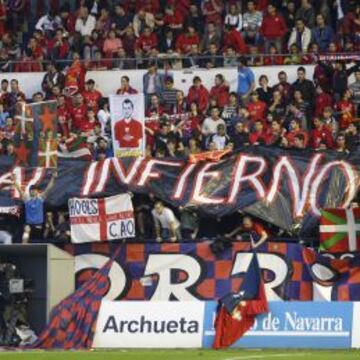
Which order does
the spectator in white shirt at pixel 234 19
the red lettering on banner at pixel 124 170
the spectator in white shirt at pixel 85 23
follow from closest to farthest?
the red lettering on banner at pixel 124 170
the spectator in white shirt at pixel 234 19
the spectator in white shirt at pixel 85 23

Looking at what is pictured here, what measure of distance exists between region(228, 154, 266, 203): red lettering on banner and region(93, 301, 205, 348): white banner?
11.0 ft

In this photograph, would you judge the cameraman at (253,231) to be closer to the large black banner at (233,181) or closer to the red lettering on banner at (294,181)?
the large black banner at (233,181)

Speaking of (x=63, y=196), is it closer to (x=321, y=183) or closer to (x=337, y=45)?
(x=321, y=183)

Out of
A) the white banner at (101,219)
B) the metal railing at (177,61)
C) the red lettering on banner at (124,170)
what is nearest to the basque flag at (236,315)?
the white banner at (101,219)

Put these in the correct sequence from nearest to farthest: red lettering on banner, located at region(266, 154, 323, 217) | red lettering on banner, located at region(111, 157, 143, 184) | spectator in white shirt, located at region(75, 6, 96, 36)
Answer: red lettering on banner, located at region(266, 154, 323, 217) → red lettering on banner, located at region(111, 157, 143, 184) → spectator in white shirt, located at region(75, 6, 96, 36)

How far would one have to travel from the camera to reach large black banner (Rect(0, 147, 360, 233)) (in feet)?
94.9

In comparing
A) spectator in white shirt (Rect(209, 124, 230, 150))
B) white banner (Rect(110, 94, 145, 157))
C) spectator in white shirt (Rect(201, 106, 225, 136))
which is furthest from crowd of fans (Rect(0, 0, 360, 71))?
white banner (Rect(110, 94, 145, 157))

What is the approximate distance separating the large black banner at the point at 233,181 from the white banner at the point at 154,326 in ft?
10.4

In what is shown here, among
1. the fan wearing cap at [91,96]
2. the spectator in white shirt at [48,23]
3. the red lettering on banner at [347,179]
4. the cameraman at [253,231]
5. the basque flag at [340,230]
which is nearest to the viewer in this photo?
the basque flag at [340,230]

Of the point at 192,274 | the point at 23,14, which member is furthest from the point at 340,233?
the point at 23,14

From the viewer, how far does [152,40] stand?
119 ft

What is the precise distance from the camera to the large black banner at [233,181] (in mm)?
28922

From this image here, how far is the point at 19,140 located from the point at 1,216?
178 cm

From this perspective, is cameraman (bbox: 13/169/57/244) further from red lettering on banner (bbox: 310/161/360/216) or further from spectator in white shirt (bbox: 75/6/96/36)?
spectator in white shirt (bbox: 75/6/96/36)
